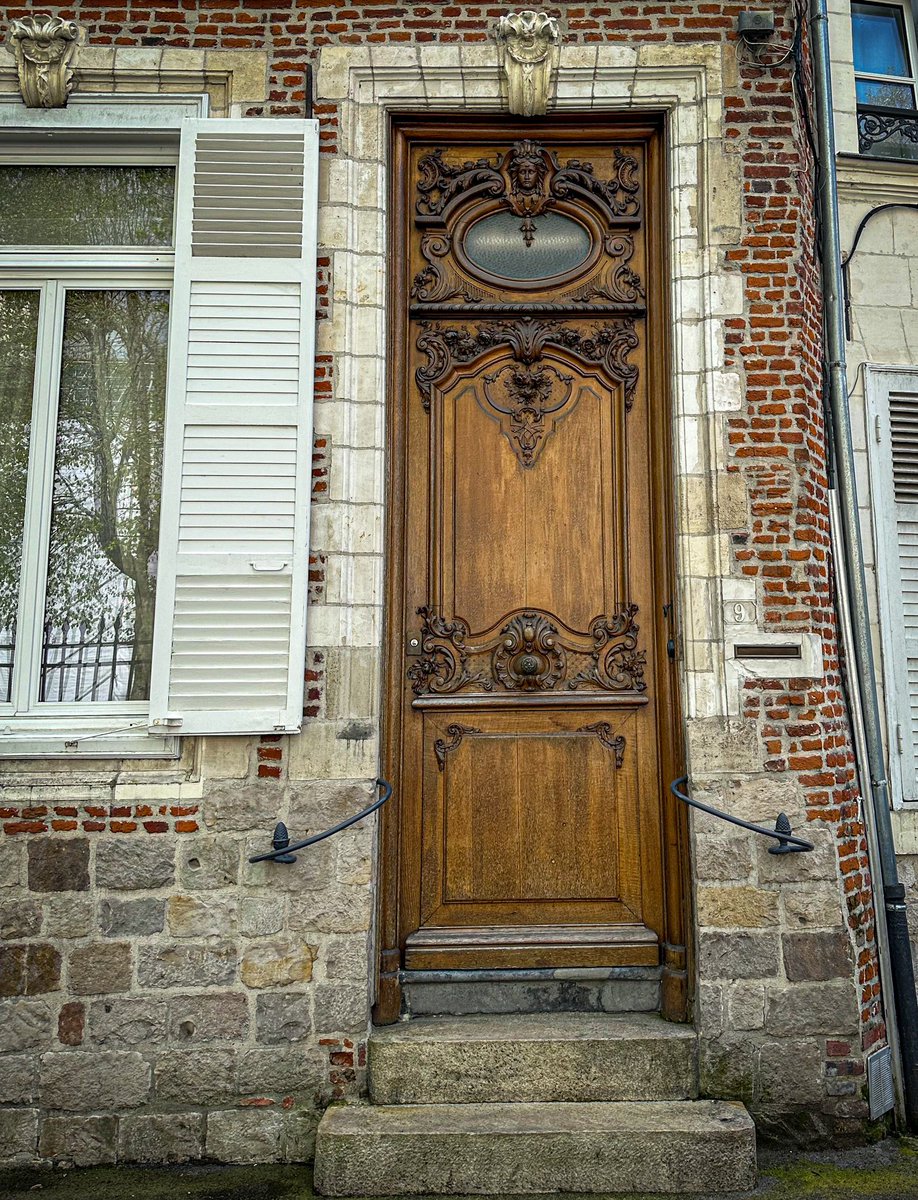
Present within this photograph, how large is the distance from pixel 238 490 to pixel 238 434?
0.79 ft

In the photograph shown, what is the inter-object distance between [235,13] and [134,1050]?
449 centimetres

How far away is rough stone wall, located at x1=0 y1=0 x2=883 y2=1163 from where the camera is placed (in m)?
3.68

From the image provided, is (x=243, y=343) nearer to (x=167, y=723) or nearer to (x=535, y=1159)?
(x=167, y=723)

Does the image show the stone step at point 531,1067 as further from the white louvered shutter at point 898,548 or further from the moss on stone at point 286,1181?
the white louvered shutter at point 898,548

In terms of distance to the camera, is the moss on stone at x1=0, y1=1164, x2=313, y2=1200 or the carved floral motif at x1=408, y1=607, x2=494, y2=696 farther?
the carved floral motif at x1=408, y1=607, x2=494, y2=696

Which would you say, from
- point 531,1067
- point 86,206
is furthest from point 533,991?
point 86,206

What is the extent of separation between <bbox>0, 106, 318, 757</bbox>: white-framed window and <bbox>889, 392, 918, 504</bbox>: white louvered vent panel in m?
2.96

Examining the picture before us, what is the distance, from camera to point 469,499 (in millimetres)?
4316

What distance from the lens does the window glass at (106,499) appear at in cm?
408

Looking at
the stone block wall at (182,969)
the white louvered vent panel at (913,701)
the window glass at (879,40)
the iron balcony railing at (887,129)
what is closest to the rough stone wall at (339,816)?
the stone block wall at (182,969)

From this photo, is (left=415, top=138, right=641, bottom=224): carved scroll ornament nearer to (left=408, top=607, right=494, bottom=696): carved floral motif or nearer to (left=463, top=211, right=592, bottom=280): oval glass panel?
(left=463, top=211, right=592, bottom=280): oval glass panel

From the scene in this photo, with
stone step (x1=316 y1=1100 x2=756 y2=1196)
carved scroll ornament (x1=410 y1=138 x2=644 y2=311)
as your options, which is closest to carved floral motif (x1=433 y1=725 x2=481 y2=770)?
stone step (x1=316 y1=1100 x2=756 y2=1196)

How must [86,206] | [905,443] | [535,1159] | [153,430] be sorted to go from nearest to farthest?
[535,1159], [153,430], [86,206], [905,443]

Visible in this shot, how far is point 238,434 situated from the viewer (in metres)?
4.00
